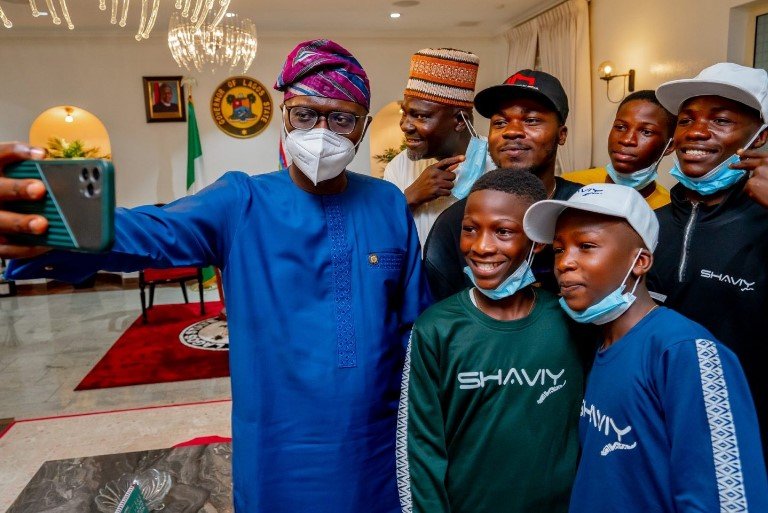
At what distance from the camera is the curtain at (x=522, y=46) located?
778cm

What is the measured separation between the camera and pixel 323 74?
1350 millimetres

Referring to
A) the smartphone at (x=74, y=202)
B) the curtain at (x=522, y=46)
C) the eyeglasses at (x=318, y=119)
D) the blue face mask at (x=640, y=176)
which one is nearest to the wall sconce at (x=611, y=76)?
the curtain at (x=522, y=46)

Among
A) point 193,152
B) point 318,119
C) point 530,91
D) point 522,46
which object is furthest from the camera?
point 193,152

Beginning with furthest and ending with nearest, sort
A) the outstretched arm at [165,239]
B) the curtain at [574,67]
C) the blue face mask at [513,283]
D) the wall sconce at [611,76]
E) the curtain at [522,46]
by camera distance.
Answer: the curtain at [522,46] → the curtain at [574,67] → the wall sconce at [611,76] → the blue face mask at [513,283] → the outstretched arm at [165,239]

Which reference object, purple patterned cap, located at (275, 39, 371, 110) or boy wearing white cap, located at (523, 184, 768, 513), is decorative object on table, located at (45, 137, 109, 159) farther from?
boy wearing white cap, located at (523, 184, 768, 513)

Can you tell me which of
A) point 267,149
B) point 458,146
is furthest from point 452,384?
point 267,149

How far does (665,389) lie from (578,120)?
6.41 metres

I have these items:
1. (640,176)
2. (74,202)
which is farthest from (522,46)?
(74,202)

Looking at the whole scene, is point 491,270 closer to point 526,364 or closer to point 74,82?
point 526,364

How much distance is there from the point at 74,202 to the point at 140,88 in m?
9.07

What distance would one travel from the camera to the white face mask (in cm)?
135

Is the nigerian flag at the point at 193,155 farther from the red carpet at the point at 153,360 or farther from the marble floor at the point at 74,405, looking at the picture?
the marble floor at the point at 74,405

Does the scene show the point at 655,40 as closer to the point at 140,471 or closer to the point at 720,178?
the point at 720,178

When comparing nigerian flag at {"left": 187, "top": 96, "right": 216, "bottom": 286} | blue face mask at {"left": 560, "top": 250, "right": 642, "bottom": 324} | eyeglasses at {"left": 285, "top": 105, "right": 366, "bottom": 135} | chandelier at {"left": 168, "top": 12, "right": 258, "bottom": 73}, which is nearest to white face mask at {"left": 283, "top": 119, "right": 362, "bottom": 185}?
eyeglasses at {"left": 285, "top": 105, "right": 366, "bottom": 135}
